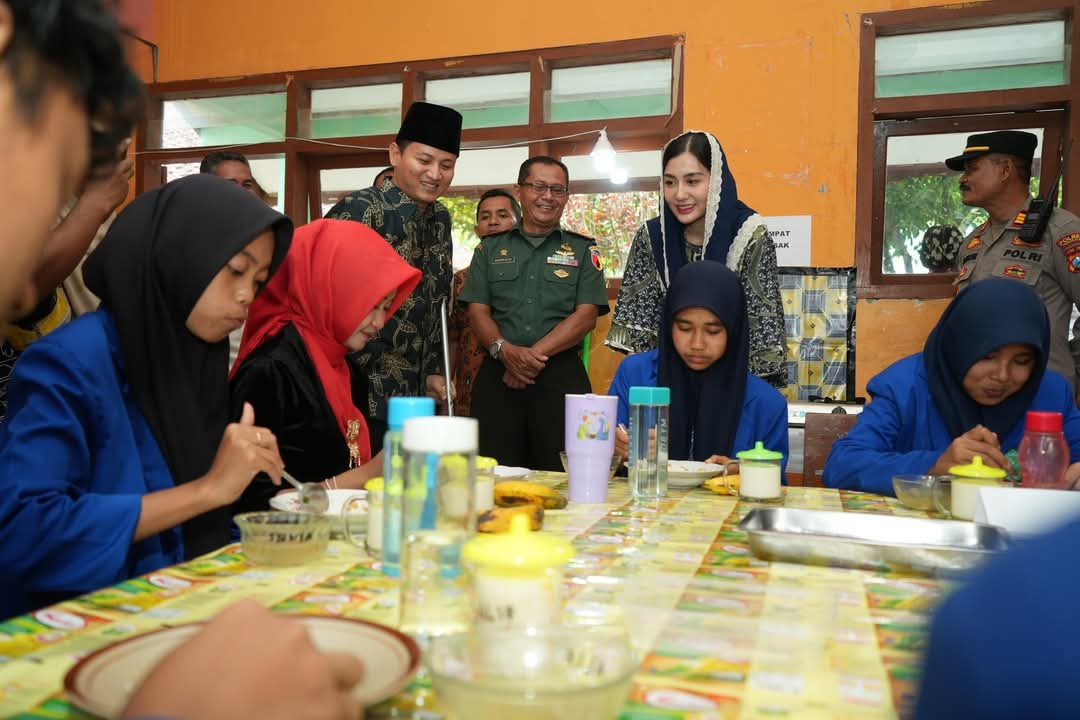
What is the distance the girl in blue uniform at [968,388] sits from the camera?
1972 millimetres

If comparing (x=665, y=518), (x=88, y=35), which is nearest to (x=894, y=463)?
(x=665, y=518)

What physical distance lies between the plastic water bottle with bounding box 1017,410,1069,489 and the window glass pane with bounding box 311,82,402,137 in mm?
3831

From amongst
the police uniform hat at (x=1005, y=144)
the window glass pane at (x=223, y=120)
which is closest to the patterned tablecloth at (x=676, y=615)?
the police uniform hat at (x=1005, y=144)

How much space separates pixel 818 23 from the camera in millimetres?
3938

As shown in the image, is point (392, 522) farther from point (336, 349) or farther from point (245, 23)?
point (245, 23)

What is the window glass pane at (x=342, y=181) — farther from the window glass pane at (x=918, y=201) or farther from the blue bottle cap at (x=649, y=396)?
the blue bottle cap at (x=649, y=396)

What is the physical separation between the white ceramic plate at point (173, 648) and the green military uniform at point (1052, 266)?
10.9ft

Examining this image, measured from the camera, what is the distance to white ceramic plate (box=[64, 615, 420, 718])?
571 millimetres

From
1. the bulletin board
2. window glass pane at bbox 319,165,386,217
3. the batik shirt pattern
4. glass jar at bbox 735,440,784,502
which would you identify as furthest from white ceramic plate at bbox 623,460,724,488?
window glass pane at bbox 319,165,386,217

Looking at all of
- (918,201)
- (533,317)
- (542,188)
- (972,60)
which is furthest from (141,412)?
(972,60)

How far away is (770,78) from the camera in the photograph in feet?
13.2

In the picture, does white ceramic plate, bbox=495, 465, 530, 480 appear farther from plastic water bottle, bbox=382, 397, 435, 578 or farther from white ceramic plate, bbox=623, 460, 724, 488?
plastic water bottle, bbox=382, 397, 435, 578

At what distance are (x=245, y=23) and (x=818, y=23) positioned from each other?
127 inches

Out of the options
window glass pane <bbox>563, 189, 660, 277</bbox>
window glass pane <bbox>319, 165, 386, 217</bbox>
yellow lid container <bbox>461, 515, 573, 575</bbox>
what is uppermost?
window glass pane <bbox>319, 165, 386, 217</bbox>
